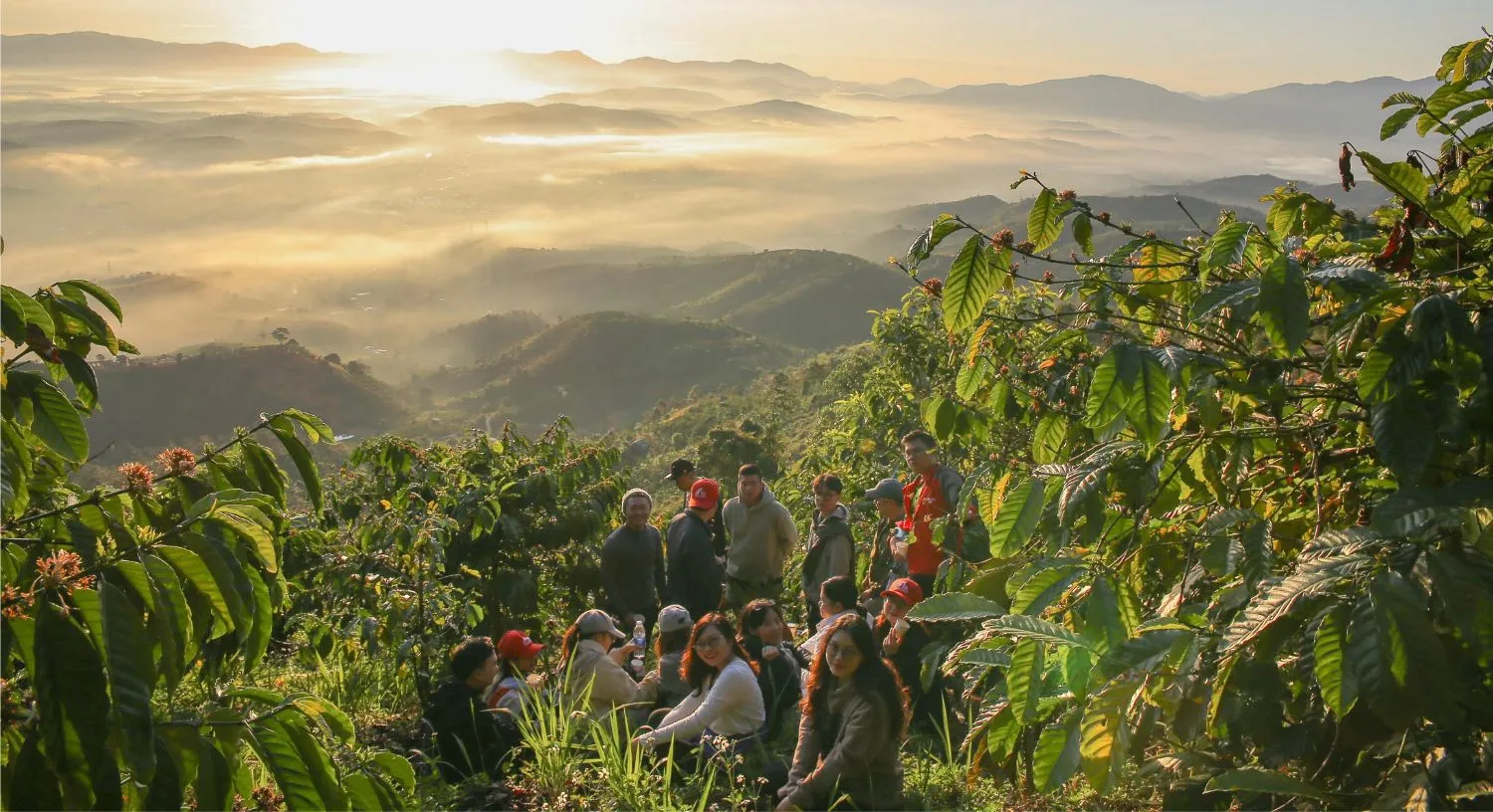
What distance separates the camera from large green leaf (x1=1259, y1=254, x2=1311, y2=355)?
1944 mm

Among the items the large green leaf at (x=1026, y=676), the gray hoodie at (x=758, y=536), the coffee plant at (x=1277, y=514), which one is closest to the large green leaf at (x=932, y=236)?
the coffee plant at (x=1277, y=514)

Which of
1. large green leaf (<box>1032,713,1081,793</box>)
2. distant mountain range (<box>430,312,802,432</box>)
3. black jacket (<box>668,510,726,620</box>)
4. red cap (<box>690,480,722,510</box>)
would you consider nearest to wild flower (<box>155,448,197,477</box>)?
large green leaf (<box>1032,713,1081,793</box>)

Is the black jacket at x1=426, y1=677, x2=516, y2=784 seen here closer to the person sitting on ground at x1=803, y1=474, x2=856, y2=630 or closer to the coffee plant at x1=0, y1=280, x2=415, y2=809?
the person sitting on ground at x1=803, y1=474, x2=856, y2=630

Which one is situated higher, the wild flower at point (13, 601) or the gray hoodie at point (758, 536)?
the wild flower at point (13, 601)

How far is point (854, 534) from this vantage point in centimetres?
908

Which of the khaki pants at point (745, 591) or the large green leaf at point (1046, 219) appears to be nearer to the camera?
the large green leaf at point (1046, 219)

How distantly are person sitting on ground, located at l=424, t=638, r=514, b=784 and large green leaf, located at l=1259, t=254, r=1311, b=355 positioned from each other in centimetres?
426

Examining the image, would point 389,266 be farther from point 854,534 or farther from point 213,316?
point 854,534

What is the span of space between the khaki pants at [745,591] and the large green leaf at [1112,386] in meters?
6.14

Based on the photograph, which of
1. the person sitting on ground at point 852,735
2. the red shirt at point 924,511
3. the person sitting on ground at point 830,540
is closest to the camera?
the person sitting on ground at point 852,735

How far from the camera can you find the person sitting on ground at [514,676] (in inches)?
221

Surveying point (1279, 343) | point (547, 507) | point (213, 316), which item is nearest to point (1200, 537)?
point (1279, 343)

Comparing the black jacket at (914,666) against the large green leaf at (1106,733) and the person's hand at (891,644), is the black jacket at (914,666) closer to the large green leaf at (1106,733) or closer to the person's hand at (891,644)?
the person's hand at (891,644)

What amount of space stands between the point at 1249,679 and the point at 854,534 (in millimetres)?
6919
